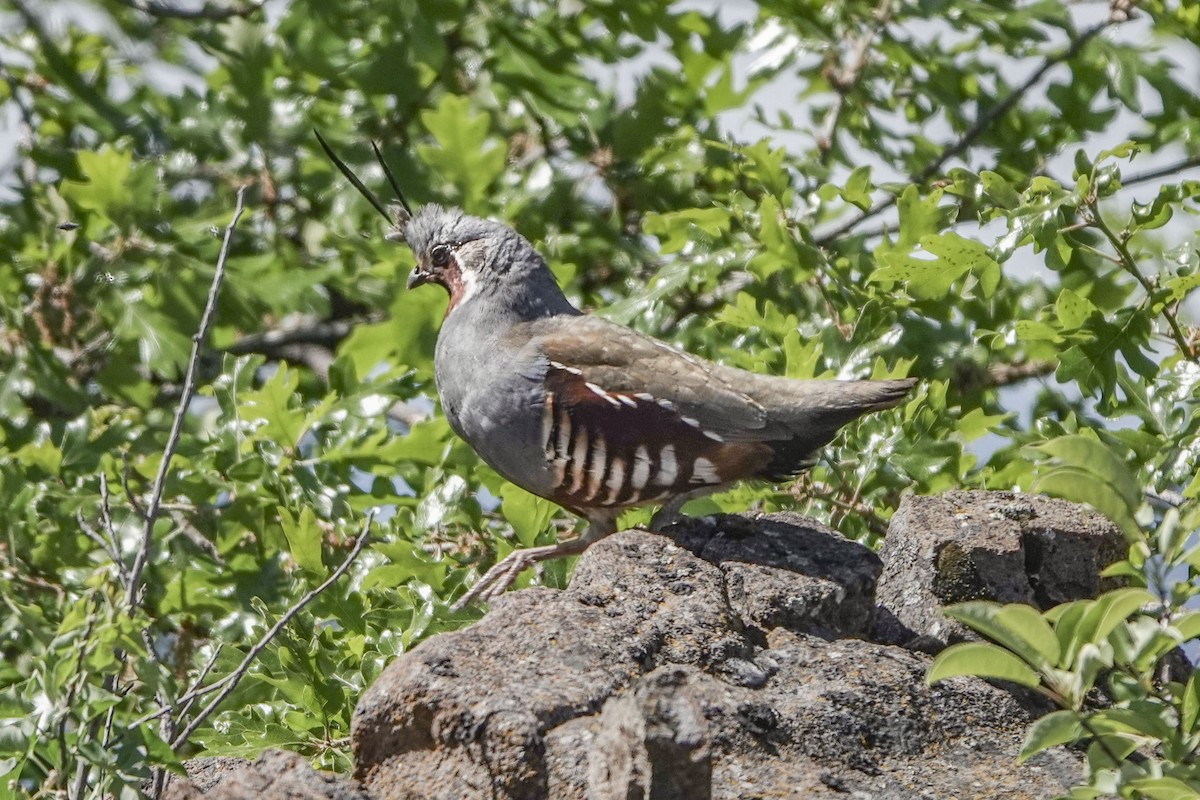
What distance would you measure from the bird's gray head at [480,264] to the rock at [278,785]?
7.91ft

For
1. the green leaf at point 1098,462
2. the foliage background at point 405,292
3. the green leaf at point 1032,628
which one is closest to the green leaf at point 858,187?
the foliage background at point 405,292

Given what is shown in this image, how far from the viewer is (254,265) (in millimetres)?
6566

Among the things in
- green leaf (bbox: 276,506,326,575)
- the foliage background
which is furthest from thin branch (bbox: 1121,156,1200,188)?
green leaf (bbox: 276,506,326,575)

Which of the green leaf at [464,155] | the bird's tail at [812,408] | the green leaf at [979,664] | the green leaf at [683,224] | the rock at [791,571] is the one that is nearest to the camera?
the green leaf at [979,664]

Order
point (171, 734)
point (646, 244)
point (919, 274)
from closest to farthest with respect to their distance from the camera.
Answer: point (171, 734) < point (919, 274) < point (646, 244)

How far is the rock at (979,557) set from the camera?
11.6 ft

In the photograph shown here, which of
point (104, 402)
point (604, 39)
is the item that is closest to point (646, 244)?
point (604, 39)

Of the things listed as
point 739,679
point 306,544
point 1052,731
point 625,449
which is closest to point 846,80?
point 625,449

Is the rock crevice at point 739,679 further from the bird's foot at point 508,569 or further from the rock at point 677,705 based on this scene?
the bird's foot at point 508,569

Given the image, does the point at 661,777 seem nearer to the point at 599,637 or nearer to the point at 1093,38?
the point at 599,637

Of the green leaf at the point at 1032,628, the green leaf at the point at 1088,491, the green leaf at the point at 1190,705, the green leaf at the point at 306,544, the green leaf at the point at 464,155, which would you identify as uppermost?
the green leaf at the point at 464,155

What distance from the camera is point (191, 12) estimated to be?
6828 mm

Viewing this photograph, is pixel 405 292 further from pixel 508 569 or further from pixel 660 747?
pixel 660 747

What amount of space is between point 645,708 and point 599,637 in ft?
1.99
